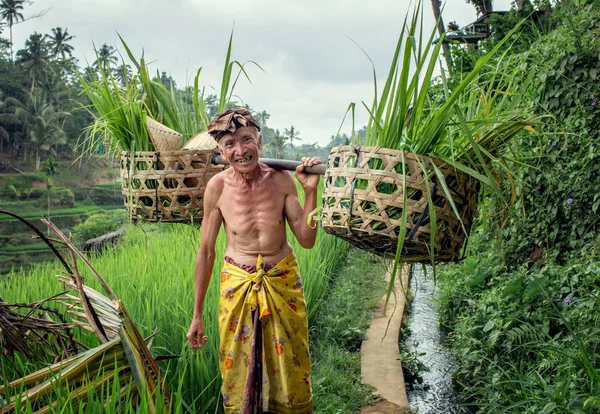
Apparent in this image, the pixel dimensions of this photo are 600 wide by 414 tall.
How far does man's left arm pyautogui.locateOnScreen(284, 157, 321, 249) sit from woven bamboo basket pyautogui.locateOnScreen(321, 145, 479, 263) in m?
0.25

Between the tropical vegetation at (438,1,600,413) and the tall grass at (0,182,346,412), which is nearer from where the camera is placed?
the tall grass at (0,182,346,412)

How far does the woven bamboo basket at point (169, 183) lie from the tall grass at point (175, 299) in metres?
0.24

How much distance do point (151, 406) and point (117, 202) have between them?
43.6 meters

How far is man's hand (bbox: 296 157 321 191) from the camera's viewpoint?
2.08 meters

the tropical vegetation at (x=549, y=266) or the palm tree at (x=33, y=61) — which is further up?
the palm tree at (x=33, y=61)

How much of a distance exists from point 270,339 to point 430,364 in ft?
8.37

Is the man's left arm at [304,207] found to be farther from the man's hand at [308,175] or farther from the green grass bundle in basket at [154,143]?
the green grass bundle in basket at [154,143]

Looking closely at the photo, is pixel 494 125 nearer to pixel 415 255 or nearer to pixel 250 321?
pixel 415 255

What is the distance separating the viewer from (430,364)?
14.9ft

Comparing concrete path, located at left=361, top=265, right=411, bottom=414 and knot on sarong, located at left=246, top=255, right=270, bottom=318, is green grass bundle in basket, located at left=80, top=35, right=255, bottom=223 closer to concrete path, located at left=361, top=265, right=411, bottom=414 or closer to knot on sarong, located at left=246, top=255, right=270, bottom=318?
knot on sarong, located at left=246, top=255, right=270, bottom=318

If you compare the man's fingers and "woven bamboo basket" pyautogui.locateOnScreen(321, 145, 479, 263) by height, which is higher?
"woven bamboo basket" pyautogui.locateOnScreen(321, 145, 479, 263)

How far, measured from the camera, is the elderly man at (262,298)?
7.68 feet

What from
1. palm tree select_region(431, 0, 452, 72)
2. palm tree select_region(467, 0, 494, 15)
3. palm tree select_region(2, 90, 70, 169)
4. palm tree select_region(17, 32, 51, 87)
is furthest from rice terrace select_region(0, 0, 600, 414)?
palm tree select_region(17, 32, 51, 87)

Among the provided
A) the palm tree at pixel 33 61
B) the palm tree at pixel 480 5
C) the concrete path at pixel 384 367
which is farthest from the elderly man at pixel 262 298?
the palm tree at pixel 33 61
